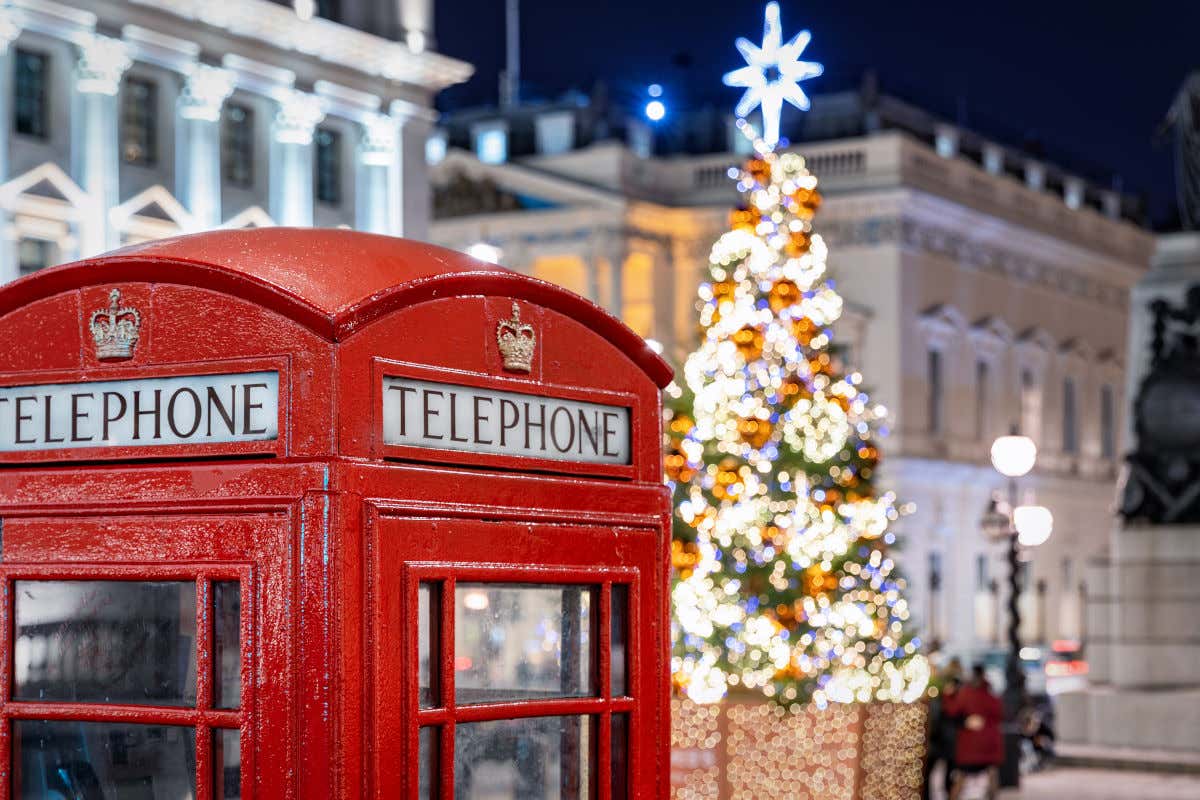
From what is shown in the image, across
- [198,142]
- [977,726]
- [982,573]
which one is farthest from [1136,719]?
[982,573]

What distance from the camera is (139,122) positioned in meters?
36.8

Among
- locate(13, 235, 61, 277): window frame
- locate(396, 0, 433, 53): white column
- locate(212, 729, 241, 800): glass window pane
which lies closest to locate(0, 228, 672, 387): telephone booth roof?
locate(212, 729, 241, 800): glass window pane

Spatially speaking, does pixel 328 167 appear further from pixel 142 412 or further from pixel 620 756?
pixel 142 412

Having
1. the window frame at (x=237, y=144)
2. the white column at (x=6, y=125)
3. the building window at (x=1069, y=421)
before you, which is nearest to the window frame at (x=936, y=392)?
the building window at (x=1069, y=421)

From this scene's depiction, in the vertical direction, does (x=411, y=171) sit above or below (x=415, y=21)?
below

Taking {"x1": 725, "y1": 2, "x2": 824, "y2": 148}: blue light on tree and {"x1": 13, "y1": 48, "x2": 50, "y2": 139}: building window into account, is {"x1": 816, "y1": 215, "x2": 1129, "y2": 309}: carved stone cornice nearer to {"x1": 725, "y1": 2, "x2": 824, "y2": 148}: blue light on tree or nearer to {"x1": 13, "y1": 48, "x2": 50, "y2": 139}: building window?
{"x1": 13, "y1": 48, "x2": 50, "y2": 139}: building window

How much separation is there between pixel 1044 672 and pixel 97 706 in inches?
1654

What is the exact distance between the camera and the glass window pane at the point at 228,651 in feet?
14.0

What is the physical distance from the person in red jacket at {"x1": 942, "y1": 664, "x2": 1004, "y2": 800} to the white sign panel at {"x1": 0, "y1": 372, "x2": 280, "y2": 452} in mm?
14783

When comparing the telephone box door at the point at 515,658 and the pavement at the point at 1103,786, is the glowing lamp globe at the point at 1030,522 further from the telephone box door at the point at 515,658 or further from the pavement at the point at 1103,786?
the telephone box door at the point at 515,658

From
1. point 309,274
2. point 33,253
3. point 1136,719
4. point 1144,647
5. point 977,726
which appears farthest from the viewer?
point 33,253

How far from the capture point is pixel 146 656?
434cm

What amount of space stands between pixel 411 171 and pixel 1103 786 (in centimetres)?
2308

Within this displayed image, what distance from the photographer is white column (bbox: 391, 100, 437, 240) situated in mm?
41406
